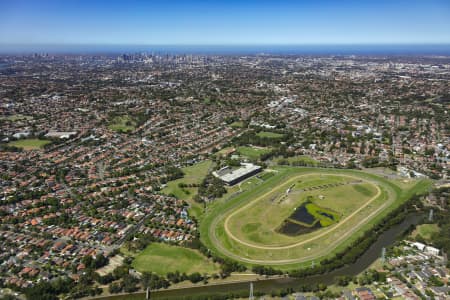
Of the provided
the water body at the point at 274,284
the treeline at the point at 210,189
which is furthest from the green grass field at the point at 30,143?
the water body at the point at 274,284

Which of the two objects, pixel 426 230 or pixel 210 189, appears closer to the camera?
pixel 426 230

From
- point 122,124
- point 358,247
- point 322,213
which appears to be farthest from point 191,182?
point 122,124

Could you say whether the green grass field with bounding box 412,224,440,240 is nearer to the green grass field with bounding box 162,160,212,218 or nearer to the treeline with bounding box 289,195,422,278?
the treeline with bounding box 289,195,422,278

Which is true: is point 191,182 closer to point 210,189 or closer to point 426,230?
point 210,189

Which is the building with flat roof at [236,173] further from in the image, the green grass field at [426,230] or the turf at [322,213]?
the green grass field at [426,230]

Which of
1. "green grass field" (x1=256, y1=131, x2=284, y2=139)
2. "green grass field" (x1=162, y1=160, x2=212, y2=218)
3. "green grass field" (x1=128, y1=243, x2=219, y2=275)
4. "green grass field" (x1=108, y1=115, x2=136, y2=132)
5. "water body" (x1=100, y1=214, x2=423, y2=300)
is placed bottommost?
"water body" (x1=100, y1=214, x2=423, y2=300)

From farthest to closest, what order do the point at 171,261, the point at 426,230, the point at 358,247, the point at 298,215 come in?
the point at 298,215 → the point at 426,230 → the point at 358,247 → the point at 171,261

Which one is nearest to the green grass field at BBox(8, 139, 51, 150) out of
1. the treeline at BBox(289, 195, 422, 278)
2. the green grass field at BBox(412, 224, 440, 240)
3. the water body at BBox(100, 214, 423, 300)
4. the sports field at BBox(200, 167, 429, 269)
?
the sports field at BBox(200, 167, 429, 269)
